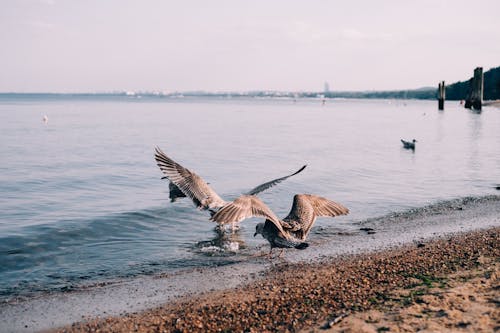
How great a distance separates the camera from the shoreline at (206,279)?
8.31 m

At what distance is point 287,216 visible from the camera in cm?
1094

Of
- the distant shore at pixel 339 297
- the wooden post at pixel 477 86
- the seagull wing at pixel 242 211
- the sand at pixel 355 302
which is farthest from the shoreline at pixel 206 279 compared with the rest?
the wooden post at pixel 477 86

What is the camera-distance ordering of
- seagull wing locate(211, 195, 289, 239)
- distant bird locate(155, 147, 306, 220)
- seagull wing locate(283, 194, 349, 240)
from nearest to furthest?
seagull wing locate(211, 195, 289, 239) → seagull wing locate(283, 194, 349, 240) → distant bird locate(155, 147, 306, 220)

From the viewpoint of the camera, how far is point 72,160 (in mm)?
30719

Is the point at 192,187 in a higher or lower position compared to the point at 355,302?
higher

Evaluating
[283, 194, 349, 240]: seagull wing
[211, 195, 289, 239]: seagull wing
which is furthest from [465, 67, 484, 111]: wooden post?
[211, 195, 289, 239]: seagull wing

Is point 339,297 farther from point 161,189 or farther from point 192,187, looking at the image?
point 161,189

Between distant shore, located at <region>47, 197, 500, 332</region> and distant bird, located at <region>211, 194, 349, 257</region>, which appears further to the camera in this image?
distant bird, located at <region>211, 194, 349, 257</region>

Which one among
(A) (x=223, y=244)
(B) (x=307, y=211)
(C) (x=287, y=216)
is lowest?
(A) (x=223, y=244)

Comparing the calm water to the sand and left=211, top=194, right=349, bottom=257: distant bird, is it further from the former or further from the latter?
the sand

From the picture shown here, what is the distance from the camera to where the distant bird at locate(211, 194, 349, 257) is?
31.3 ft

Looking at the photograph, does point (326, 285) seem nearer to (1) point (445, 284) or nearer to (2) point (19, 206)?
(1) point (445, 284)

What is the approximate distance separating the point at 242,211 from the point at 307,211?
1.89m

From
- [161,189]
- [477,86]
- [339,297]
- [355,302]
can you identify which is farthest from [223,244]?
[477,86]
